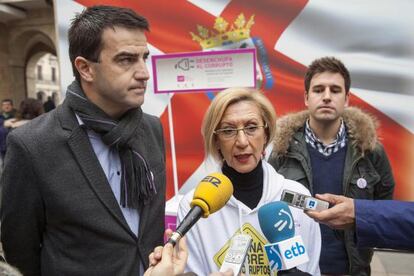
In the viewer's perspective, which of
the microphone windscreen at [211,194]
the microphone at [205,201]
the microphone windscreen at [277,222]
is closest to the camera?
the microphone at [205,201]

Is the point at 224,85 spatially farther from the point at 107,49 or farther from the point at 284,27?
the point at 107,49

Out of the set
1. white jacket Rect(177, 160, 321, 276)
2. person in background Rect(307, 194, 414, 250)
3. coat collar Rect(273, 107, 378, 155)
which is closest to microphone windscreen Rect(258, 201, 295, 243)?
person in background Rect(307, 194, 414, 250)

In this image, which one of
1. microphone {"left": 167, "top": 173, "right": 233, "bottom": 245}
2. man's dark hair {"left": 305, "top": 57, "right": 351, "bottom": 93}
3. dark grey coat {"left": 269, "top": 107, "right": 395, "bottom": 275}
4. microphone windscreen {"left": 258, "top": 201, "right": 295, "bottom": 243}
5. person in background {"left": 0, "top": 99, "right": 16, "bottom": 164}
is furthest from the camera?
person in background {"left": 0, "top": 99, "right": 16, "bottom": 164}

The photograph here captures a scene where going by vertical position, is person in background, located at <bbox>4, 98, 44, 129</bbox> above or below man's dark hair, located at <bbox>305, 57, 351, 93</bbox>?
below

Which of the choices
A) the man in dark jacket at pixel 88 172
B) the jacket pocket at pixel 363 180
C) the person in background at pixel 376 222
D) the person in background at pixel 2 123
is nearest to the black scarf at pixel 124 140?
the man in dark jacket at pixel 88 172

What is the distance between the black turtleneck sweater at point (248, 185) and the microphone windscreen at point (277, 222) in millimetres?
317

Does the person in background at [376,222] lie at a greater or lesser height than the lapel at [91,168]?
lesser

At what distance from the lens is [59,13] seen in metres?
4.98

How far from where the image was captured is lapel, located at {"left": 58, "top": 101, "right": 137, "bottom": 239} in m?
1.46

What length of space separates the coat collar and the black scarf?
101 cm

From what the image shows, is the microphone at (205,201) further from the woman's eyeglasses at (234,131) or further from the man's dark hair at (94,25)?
the man's dark hair at (94,25)

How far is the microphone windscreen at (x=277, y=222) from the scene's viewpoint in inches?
48.3

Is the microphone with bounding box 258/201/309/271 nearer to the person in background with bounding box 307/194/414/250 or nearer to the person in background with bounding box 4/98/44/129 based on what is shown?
the person in background with bounding box 307/194/414/250

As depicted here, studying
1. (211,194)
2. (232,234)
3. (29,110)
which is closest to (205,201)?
(211,194)
